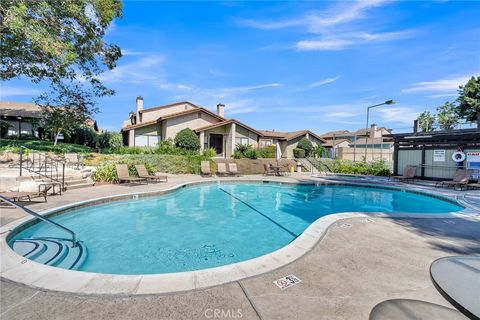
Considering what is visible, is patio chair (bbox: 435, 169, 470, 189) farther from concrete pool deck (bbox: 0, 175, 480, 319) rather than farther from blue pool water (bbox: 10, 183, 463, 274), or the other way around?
concrete pool deck (bbox: 0, 175, 480, 319)

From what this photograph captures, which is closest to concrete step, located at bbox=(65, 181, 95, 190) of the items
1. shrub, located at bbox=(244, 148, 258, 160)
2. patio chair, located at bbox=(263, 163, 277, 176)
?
patio chair, located at bbox=(263, 163, 277, 176)

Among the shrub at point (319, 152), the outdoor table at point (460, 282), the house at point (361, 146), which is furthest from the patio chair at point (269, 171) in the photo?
the outdoor table at point (460, 282)

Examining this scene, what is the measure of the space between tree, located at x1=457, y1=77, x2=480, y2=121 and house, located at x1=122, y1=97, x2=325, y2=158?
81.7 feet

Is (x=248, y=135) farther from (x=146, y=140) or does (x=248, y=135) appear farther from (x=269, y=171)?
(x=146, y=140)

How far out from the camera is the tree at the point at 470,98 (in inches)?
1124

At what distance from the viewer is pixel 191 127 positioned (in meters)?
27.6

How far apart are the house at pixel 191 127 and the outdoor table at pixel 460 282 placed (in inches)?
955

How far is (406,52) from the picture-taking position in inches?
507

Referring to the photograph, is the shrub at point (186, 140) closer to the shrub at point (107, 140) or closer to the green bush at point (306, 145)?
the shrub at point (107, 140)

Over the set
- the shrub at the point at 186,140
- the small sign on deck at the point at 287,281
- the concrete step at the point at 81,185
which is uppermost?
the shrub at the point at 186,140

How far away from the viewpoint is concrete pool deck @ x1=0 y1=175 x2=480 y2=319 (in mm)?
2760

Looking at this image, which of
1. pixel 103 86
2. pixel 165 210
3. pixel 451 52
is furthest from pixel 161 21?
pixel 451 52

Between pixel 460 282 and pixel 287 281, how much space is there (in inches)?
75.5

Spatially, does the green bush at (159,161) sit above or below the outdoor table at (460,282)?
above
